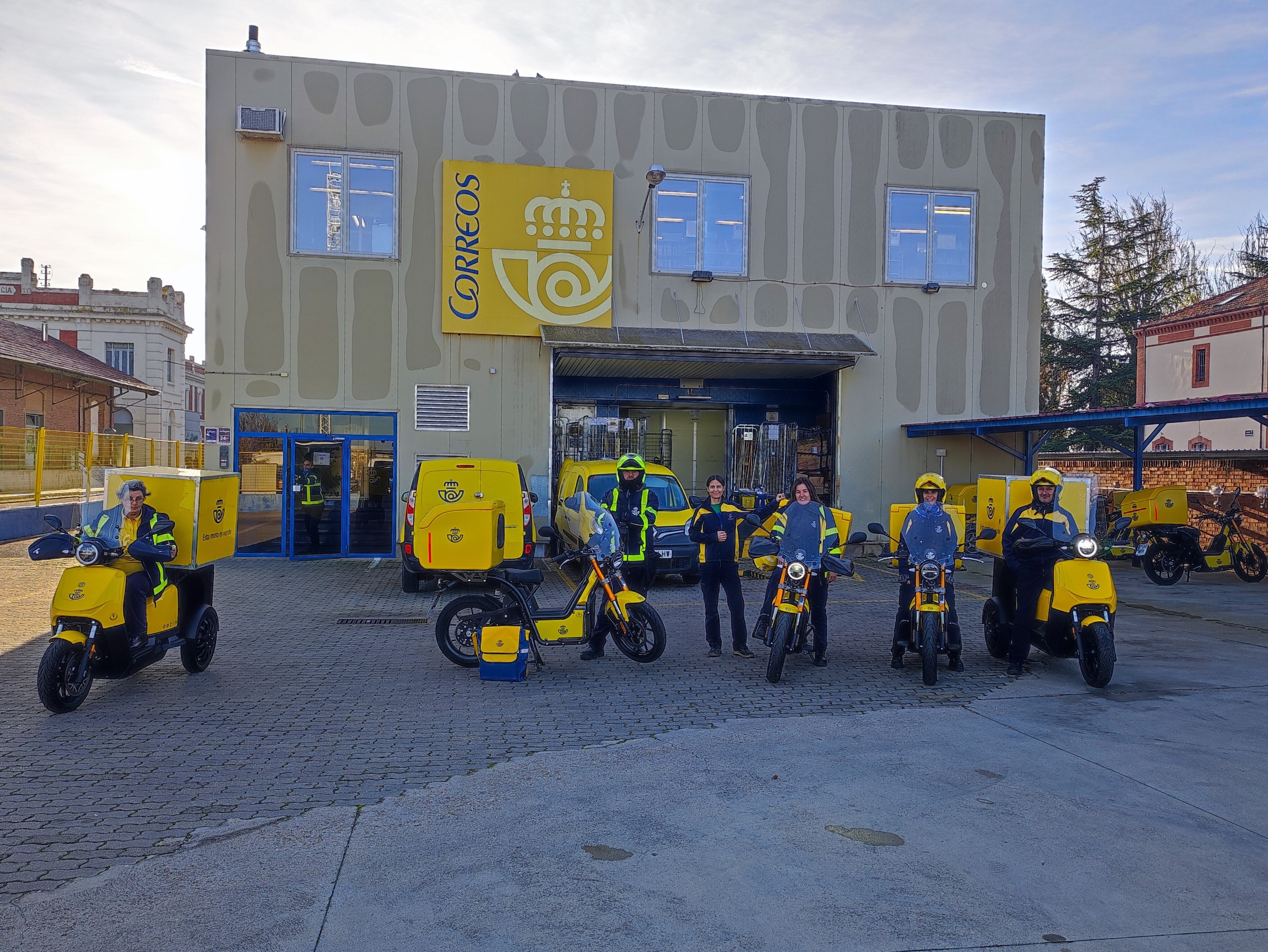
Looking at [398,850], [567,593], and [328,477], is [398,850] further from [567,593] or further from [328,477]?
[328,477]

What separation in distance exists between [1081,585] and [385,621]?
24.6 feet

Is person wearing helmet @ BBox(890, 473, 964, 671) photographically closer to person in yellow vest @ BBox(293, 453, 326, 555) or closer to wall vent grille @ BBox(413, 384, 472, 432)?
wall vent grille @ BBox(413, 384, 472, 432)

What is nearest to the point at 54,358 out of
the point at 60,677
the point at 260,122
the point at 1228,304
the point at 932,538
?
the point at 260,122

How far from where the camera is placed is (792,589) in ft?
27.3

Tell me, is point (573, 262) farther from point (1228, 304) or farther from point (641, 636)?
point (1228, 304)

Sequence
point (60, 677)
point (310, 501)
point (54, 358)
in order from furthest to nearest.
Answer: point (54, 358) → point (310, 501) → point (60, 677)

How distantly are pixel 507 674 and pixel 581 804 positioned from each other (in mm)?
3110

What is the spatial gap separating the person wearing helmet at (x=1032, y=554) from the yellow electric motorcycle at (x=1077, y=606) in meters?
0.03

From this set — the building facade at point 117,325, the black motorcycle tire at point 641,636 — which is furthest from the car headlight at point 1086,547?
the building facade at point 117,325

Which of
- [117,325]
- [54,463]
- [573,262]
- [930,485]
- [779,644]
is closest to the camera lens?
[779,644]

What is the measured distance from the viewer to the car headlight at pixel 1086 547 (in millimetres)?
8234

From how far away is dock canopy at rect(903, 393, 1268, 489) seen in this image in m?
12.5

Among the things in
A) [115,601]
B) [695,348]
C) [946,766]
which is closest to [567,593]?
[695,348]

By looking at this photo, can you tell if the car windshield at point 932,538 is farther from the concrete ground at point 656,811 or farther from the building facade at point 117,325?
the building facade at point 117,325
